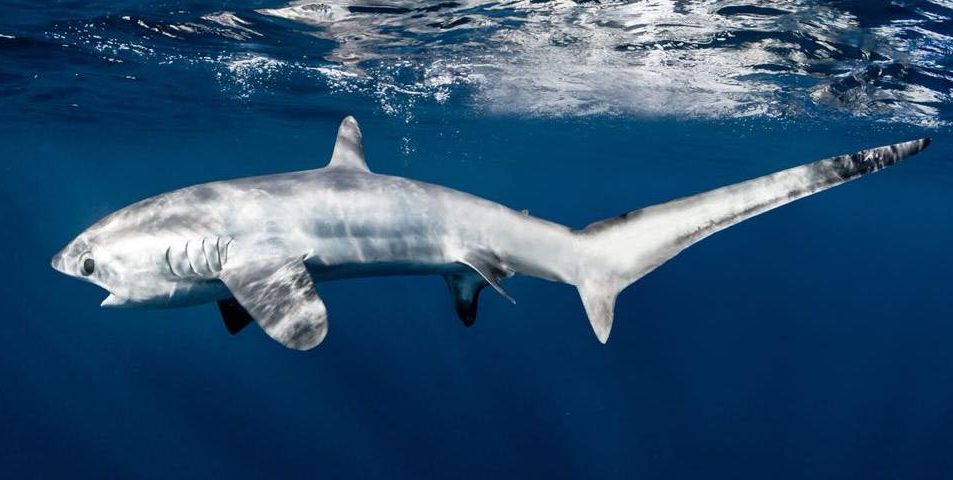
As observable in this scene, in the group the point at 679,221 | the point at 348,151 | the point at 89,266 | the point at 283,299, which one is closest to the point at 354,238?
the point at 283,299

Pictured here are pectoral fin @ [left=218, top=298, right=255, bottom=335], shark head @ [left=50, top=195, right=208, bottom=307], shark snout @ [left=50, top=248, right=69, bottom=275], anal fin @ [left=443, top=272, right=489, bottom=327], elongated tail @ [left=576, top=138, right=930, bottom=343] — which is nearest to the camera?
elongated tail @ [left=576, top=138, right=930, bottom=343]

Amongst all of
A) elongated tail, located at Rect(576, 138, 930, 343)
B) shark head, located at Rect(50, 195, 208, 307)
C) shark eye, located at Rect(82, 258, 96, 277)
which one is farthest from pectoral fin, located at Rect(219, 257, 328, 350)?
elongated tail, located at Rect(576, 138, 930, 343)

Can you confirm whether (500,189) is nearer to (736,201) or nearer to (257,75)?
(257,75)

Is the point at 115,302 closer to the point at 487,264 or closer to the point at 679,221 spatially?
the point at 487,264

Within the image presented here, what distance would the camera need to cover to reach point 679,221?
14.9ft

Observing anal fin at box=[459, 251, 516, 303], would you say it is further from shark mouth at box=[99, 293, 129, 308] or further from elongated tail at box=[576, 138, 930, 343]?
shark mouth at box=[99, 293, 129, 308]

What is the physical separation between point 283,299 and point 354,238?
0.94 metres

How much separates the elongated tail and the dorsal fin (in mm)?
2363

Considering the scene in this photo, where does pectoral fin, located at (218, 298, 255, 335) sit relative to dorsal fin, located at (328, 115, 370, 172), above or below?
below

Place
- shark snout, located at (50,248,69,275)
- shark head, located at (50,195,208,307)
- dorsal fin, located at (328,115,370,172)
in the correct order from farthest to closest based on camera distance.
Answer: dorsal fin, located at (328,115,370,172)
shark snout, located at (50,248,69,275)
shark head, located at (50,195,208,307)

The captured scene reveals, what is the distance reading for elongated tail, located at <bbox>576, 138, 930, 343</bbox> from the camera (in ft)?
13.5

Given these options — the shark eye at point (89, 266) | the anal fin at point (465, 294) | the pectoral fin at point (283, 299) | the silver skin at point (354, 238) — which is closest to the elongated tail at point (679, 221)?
the silver skin at point (354, 238)

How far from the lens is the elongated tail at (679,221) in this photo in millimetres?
4105

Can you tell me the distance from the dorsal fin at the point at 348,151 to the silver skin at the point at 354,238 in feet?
1.95
